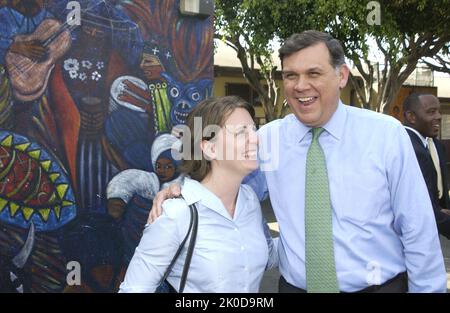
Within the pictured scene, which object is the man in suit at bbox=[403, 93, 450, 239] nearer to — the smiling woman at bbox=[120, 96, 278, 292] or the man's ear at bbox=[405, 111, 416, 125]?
the man's ear at bbox=[405, 111, 416, 125]

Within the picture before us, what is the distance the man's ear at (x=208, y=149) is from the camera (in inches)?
87.8

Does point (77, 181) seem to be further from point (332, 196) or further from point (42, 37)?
point (332, 196)

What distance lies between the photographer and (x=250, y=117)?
7.49ft

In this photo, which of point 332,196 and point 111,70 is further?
point 111,70

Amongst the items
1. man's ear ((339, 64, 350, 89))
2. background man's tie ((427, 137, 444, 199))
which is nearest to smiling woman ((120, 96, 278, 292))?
man's ear ((339, 64, 350, 89))

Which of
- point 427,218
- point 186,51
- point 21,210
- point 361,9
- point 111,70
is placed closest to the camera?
point 427,218

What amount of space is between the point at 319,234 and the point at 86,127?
2.27 m

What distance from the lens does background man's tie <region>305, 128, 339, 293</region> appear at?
86.0 inches

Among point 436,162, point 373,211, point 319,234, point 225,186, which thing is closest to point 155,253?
point 225,186

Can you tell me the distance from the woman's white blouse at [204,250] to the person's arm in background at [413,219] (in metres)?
0.59

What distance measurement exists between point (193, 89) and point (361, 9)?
7163mm

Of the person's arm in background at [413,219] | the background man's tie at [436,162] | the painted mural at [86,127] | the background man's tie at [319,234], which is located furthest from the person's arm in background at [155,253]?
the background man's tie at [436,162]

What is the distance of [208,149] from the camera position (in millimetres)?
2244

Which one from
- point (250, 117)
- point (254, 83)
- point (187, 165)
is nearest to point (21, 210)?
point (187, 165)
